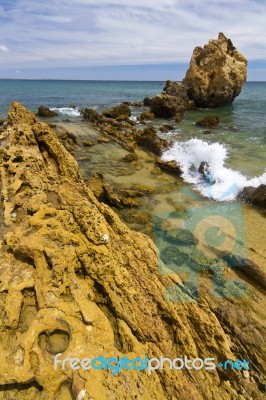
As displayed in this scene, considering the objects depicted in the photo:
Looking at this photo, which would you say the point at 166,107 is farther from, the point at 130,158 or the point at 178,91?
the point at 130,158

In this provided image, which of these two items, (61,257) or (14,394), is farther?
(61,257)

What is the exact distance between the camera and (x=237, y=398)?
3297 mm

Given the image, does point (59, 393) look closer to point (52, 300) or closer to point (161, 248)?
point (52, 300)

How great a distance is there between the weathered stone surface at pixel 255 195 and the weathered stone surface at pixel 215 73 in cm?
3566

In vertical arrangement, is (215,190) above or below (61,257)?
below

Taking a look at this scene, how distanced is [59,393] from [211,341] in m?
1.93

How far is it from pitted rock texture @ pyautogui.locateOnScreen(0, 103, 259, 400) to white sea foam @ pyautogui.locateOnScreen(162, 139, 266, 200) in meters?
8.47

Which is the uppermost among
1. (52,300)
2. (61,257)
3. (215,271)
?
(61,257)

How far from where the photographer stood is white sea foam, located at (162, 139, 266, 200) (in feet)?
40.6

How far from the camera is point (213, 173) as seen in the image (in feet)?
45.7

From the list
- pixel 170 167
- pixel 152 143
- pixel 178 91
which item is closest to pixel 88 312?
pixel 170 167

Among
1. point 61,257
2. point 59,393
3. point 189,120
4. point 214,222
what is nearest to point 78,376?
point 59,393

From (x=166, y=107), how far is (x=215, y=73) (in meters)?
13.7

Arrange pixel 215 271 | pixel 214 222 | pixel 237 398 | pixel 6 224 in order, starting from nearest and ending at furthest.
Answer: pixel 237 398, pixel 6 224, pixel 215 271, pixel 214 222
